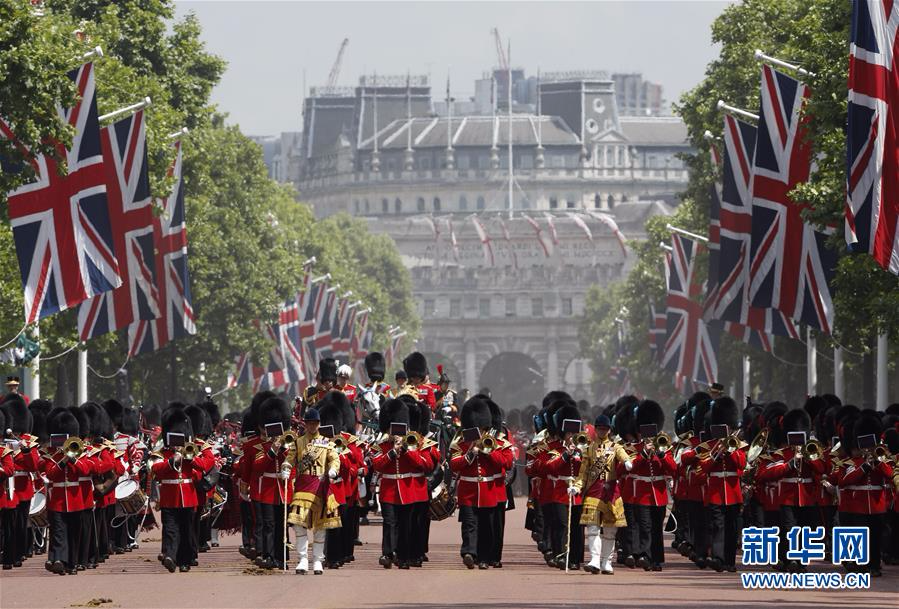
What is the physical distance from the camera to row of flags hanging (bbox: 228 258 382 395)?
83.2 metres

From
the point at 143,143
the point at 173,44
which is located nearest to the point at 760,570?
the point at 143,143

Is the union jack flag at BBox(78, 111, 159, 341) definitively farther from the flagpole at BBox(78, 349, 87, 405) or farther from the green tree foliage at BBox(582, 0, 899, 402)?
the green tree foliage at BBox(582, 0, 899, 402)

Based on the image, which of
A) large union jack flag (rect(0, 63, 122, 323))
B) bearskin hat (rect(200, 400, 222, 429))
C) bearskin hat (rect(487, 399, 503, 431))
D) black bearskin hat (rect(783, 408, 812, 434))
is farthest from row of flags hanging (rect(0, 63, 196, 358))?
black bearskin hat (rect(783, 408, 812, 434))

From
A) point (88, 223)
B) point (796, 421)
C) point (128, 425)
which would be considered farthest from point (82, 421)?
point (88, 223)

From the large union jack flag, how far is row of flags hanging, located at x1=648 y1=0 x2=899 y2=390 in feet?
40.1

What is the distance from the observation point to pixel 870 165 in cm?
2925

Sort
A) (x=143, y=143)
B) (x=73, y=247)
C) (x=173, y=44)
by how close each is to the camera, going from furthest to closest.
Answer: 1. (x=173, y=44)
2. (x=143, y=143)
3. (x=73, y=247)

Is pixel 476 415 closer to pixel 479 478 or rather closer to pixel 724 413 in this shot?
pixel 479 478

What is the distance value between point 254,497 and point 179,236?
26127mm

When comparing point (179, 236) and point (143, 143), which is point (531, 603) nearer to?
point (143, 143)

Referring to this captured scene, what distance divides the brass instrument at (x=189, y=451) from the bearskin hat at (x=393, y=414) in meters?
2.37

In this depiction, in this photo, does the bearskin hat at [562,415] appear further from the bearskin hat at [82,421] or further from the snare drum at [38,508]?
the snare drum at [38,508]

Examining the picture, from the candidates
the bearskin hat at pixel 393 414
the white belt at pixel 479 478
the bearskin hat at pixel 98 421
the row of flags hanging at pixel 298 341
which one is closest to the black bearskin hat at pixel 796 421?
the white belt at pixel 479 478

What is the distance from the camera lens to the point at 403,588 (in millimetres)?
27562
